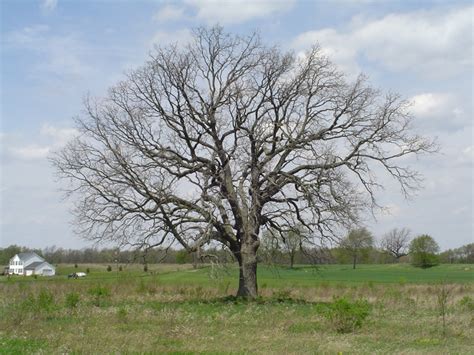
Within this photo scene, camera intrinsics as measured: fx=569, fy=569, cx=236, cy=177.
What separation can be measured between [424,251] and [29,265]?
3000 inches

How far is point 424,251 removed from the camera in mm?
101062

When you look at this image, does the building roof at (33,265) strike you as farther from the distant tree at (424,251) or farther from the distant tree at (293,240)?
the distant tree at (293,240)

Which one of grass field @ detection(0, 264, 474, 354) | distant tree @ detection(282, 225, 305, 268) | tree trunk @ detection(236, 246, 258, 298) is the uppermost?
distant tree @ detection(282, 225, 305, 268)

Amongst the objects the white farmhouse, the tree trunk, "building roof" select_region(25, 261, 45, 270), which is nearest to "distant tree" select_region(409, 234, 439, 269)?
the white farmhouse

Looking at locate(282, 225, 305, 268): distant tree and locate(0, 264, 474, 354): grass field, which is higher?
locate(282, 225, 305, 268): distant tree

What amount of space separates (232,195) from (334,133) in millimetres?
5803

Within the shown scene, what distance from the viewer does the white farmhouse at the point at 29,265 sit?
107956mm

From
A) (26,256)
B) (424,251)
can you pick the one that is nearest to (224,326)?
(424,251)

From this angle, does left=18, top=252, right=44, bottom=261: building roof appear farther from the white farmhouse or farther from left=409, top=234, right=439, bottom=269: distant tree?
left=409, top=234, right=439, bottom=269: distant tree

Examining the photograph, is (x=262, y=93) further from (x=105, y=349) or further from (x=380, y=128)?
(x=105, y=349)

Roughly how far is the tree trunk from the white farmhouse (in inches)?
3344

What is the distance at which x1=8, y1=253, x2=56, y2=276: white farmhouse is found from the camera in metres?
108

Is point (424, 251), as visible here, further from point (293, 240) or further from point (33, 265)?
point (293, 240)

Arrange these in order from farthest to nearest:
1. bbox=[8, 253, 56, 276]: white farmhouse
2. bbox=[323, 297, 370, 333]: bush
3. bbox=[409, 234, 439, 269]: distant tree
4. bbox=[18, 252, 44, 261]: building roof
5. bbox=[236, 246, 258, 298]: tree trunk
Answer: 1. bbox=[18, 252, 44, 261]: building roof
2. bbox=[8, 253, 56, 276]: white farmhouse
3. bbox=[409, 234, 439, 269]: distant tree
4. bbox=[236, 246, 258, 298]: tree trunk
5. bbox=[323, 297, 370, 333]: bush
